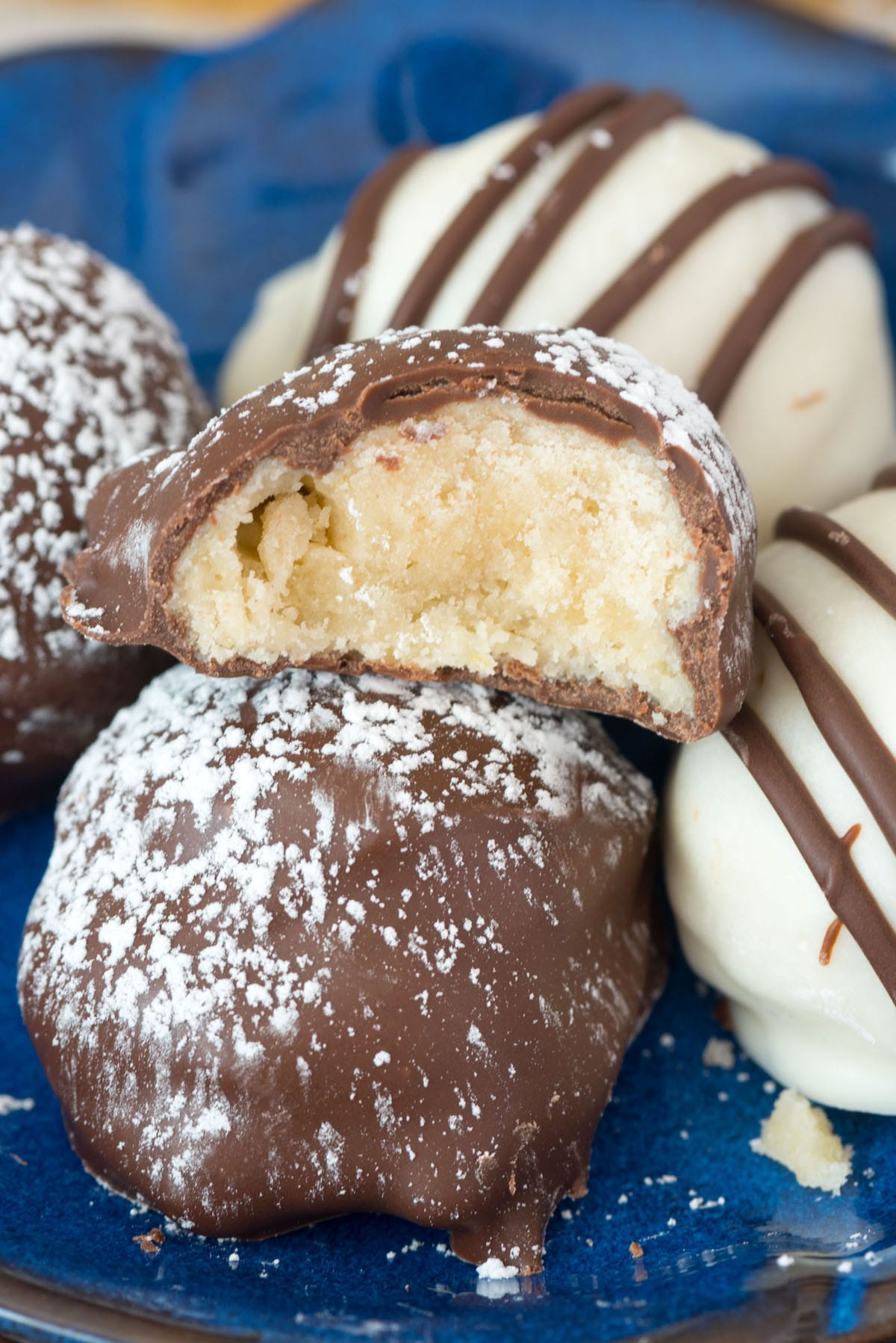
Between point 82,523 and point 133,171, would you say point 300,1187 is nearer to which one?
point 82,523

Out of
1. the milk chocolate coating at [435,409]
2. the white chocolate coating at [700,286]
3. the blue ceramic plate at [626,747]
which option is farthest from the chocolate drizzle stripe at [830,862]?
the white chocolate coating at [700,286]

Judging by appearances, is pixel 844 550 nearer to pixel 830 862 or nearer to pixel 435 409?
pixel 830 862

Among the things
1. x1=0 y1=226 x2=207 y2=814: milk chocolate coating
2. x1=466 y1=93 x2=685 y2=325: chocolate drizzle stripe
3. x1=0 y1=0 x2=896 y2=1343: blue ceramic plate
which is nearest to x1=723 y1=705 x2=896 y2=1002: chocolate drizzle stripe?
x1=0 y1=0 x2=896 y2=1343: blue ceramic plate

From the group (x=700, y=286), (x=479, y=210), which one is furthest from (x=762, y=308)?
(x=479, y=210)

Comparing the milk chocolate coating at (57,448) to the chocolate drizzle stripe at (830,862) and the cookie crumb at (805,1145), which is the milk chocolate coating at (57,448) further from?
the cookie crumb at (805,1145)

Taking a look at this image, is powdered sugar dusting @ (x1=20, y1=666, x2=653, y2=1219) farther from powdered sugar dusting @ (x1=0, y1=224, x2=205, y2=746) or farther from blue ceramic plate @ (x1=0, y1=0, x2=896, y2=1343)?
powdered sugar dusting @ (x1=0, y1=224, x2=205, y2=746)

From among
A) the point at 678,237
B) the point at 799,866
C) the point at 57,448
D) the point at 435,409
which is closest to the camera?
the point at 435,409
